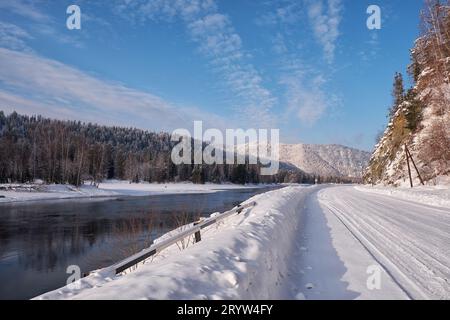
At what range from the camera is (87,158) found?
79.1 metres

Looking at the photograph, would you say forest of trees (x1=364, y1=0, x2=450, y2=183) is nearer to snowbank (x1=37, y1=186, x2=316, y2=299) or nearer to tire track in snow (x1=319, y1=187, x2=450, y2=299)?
tire track in snow (x1=319, y1=187, x2=450, y2=299)

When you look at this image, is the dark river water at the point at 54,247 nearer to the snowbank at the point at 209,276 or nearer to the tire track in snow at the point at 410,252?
the snowbank at the point at 209,276

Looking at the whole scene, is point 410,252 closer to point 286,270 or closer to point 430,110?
point 286,270

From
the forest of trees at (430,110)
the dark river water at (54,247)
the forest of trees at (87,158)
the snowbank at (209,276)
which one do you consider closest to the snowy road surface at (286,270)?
the snowbank at (209,276)

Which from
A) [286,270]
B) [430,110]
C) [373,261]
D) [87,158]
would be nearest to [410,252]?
[373,261]

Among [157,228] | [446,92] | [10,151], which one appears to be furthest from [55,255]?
[10,151]

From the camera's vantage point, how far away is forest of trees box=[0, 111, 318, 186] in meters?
69.3

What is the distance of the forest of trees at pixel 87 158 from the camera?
6931 cm

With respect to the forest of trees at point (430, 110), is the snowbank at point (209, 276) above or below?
below

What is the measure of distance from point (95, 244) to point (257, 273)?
12.2 meters

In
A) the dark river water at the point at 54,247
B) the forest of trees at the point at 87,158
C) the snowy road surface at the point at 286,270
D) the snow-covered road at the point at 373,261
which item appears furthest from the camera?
the forest of trees at the point at 87,158
